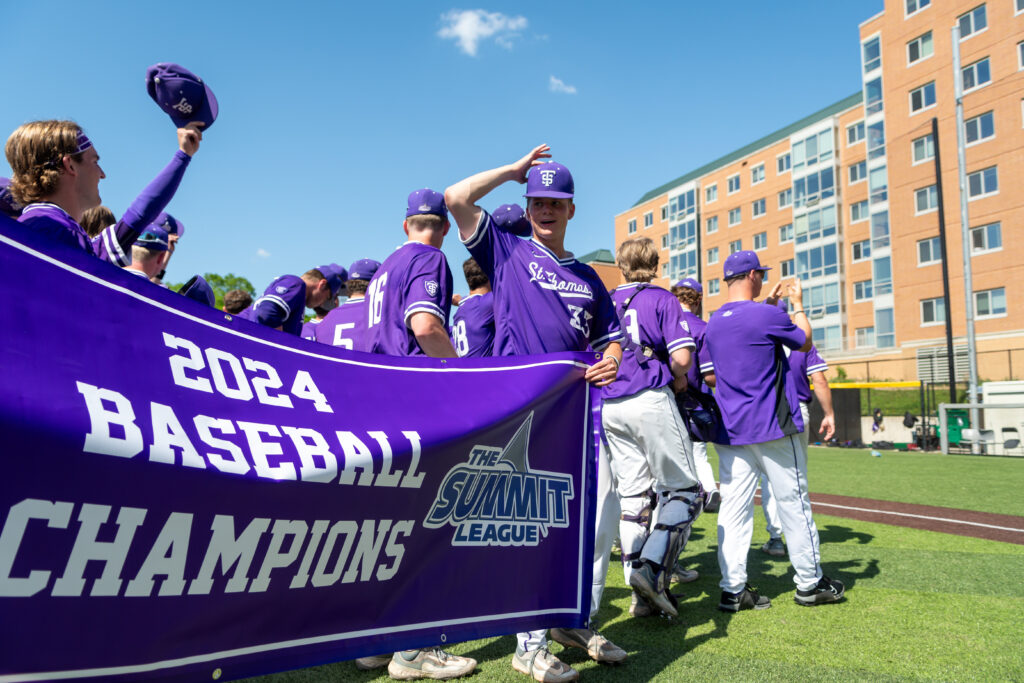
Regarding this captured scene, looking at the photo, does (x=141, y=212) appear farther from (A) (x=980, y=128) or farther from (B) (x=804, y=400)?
(A) (x=980, y=128)

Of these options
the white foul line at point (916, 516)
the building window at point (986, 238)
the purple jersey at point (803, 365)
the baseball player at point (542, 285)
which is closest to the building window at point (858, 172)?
the building window at point (986, 238)

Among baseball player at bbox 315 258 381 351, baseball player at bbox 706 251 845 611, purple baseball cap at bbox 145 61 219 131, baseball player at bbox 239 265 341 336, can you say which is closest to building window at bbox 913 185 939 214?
baseball player at bbox 706 251 845 611

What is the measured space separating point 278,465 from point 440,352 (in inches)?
58.9

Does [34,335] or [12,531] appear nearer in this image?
[12,531]

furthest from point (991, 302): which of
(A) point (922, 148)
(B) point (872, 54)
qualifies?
(B) point (872, 54)

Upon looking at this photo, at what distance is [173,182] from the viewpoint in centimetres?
303

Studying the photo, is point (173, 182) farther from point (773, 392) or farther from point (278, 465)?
point (773, 392)

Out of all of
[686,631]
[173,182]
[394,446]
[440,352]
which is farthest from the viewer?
[686,631]

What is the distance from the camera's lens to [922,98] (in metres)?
40.6

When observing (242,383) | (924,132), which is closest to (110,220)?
(242,383)

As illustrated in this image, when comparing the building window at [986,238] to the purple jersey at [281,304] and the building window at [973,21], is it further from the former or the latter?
the purple jersey at [281,304]

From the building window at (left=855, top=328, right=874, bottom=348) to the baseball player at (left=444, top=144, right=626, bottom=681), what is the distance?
52.0 meters

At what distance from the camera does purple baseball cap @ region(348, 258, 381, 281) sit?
17.8 ft

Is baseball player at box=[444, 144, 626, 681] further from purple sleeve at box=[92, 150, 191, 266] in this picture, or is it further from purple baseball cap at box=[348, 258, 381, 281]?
purple baseball cap at box=[348, 258, 381, 281]
